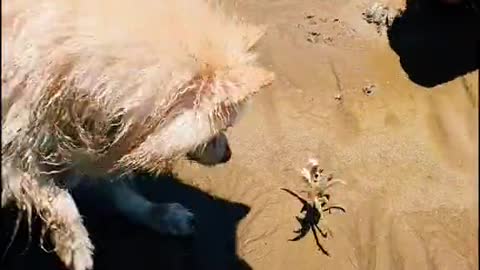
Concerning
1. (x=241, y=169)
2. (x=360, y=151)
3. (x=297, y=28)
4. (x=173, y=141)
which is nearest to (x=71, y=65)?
(x=173, y=141)

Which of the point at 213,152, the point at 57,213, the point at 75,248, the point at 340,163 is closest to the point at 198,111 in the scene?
the point at 213,152

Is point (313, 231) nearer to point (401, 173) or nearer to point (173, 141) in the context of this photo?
point (401, 173)

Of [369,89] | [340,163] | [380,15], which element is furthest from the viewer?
[380,15]

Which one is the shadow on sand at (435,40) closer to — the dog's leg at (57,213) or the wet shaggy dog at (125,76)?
the wet shaggy dog at (125,76)

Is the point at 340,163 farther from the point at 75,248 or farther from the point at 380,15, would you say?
the point at 75,248

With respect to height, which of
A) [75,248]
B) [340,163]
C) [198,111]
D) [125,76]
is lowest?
[340,163]

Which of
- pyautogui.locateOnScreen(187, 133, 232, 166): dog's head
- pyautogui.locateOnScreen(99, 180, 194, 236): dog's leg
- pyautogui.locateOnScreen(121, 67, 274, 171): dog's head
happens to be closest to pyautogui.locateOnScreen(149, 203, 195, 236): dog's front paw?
pyautogui.locateOnScreen(99, 180, 194, 236): dog's leg

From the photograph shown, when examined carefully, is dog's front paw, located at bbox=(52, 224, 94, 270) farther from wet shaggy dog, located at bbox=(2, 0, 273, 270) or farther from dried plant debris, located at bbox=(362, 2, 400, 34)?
dried plant debris, located at bbox=(362, 2, 400, 34)
